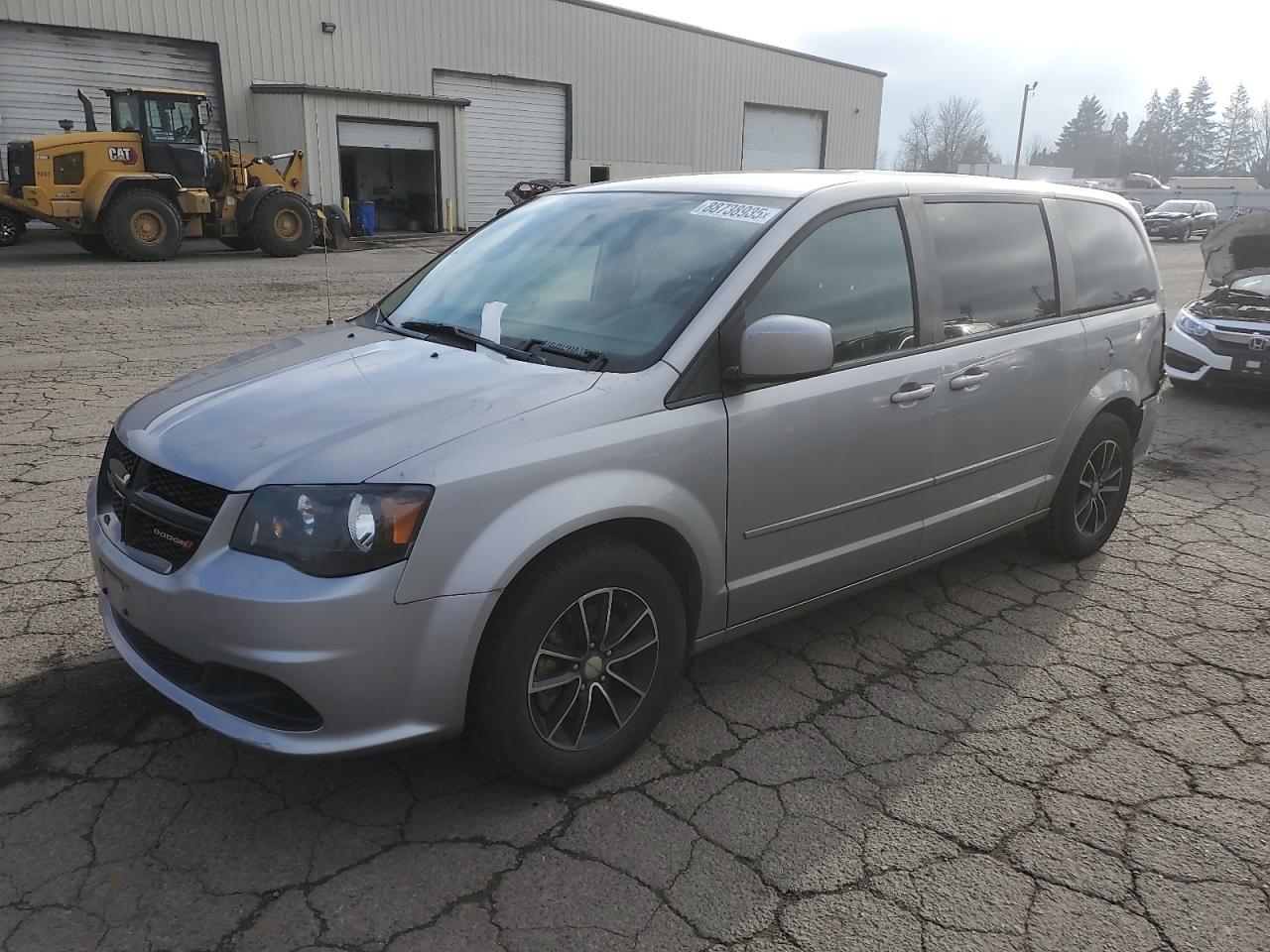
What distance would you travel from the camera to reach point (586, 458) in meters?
2.63

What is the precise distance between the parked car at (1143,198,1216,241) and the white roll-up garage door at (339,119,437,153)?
25.8 metres

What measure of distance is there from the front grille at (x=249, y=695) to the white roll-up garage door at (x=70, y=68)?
79.3 feet

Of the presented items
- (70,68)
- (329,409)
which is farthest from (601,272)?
(70,68)

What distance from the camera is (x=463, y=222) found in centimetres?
2811

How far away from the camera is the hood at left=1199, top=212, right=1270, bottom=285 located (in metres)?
9.95

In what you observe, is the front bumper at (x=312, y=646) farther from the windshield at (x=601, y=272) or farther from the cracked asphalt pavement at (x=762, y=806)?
the windshield at (x=601, y=272)

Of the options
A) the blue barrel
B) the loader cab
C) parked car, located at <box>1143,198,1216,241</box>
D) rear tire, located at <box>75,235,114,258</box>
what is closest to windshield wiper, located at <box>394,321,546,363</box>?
rear tire, located at <box>75,235,114,258</box>

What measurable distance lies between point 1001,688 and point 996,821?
2.75 ft

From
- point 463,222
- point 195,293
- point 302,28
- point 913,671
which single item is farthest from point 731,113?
point 913,671

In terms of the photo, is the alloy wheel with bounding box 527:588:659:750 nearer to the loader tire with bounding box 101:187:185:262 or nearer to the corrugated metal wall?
the loader tire with bounding box 101:187:185:262

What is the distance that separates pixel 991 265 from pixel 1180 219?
38613 mm

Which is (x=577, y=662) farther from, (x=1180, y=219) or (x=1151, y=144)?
(x=1151, y=144)

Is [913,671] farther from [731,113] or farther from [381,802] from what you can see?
[731,113]

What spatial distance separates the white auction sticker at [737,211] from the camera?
128 inches
